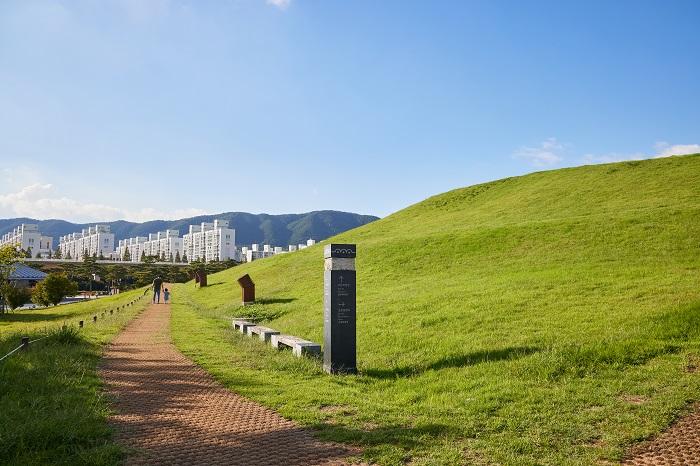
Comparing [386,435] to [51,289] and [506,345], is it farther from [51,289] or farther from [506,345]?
[51,289]

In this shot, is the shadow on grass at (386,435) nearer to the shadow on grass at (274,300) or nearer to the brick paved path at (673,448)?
the brick paved path at (673,448)

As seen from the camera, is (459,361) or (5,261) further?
(5,261)

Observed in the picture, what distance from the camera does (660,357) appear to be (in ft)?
34.4

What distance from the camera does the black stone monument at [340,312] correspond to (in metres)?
12.1

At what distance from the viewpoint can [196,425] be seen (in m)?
7.76

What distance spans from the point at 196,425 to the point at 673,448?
6.36 m

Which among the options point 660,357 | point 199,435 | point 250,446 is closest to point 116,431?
point 199,435

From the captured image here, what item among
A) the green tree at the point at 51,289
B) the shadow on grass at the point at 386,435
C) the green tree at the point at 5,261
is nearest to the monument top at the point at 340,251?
the shadow on grass at the point at 386,435

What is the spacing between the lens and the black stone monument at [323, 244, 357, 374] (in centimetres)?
1215

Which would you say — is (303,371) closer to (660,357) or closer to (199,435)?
(199,435)

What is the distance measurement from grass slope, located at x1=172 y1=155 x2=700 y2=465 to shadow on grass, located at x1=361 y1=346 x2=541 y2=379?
0.05m

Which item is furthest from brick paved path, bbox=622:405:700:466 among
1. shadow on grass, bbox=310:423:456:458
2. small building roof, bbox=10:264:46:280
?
small building roof, bbox=10:264:46:280

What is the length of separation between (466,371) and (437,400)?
1861 millimetres

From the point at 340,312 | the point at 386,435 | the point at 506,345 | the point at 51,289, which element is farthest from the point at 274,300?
the point at 51,289
